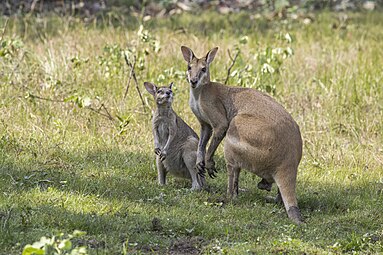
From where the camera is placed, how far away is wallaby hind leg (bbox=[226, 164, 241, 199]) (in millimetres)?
6438

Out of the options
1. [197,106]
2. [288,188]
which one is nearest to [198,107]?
[197,106]

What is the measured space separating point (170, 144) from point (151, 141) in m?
1.07

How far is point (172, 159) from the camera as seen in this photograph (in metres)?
7.03

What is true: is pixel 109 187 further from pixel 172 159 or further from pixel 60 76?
pixel 60 76

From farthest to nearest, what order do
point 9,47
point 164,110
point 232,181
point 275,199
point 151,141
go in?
point 9,47, point 151,141, point 164,110, point 275,199, point 232,181

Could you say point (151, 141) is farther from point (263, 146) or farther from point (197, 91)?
point (263, 146)

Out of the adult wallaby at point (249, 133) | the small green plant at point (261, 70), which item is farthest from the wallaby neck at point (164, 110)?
the small green plant at point (261, 70)

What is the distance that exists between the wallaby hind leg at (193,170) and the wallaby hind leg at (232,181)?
41 centimetres

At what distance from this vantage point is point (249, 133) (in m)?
6.25

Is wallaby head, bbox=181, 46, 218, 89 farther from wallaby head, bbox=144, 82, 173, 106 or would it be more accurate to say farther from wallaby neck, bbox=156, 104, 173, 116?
wallaby neck, bbox=156, 104, 173, 116

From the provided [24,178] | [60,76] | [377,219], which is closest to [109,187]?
[24,178]

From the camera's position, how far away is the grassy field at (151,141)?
552 cm

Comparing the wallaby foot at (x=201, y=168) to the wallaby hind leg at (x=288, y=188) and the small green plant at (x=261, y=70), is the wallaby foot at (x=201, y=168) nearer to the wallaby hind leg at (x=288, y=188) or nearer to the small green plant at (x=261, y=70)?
the wallaby hind leg at (x=288, y=188)

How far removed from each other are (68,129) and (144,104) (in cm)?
103
